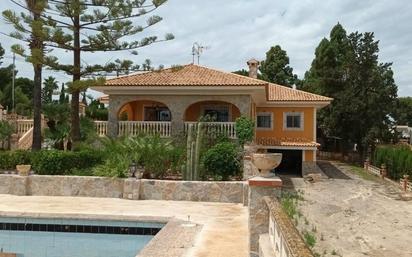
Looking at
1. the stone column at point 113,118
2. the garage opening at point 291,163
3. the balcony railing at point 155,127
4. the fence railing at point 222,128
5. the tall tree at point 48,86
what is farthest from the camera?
the tall tree at point 48,86

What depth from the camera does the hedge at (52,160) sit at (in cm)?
1730

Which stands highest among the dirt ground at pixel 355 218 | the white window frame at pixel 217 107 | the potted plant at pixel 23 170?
the white window frame at pixel 217 107

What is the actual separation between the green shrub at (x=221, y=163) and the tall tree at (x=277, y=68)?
3315cm

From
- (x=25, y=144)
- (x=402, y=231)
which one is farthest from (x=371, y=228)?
(x=25, y=144)

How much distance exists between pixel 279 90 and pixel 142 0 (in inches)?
522

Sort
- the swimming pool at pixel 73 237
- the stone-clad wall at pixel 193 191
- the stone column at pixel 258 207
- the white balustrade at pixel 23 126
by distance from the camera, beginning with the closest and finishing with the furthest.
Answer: the stone column at pixel 258 207 → the swimming pool at pixel 73 237 → the stone-clad wall at pixel 193 191 → the white balustrade at pixel 23 126

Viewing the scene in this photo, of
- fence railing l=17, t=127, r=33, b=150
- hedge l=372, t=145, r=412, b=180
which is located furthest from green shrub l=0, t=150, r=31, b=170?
hedge l=372, t=145, r=412, b=180

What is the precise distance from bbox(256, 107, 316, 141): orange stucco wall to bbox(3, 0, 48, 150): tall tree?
14233 mm

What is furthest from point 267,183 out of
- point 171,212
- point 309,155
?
point 309,155

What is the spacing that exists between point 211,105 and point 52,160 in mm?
11321

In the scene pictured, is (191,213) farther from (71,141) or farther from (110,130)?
(110,130)

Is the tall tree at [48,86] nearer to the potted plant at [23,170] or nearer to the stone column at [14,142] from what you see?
the stone column at [14,142]

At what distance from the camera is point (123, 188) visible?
52.0ft

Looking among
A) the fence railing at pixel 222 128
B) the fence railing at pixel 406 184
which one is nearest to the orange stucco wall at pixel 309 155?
the fence railing at pixel 406 184
